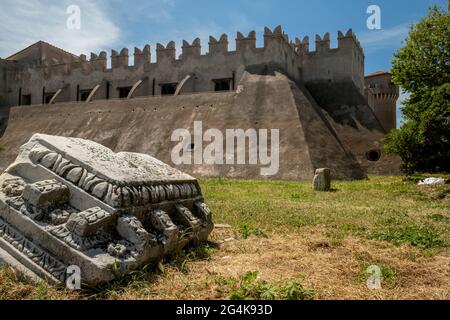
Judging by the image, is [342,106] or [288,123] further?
[342,106]

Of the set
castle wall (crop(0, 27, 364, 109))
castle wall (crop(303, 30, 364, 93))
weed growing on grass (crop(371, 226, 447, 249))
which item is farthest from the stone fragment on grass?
castle wall (crop(303, 30, 364, 93))

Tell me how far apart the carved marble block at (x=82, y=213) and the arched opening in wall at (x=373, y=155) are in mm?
24143

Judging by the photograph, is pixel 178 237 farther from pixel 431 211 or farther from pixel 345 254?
pixel 431 211

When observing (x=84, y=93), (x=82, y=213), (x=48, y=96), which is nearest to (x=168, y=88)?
(x=84, y=93)

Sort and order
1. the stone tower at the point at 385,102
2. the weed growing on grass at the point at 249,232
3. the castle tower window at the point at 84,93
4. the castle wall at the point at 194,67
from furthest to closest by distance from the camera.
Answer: the stone tower at the point at 385,102 → the castle tower window at the point at 84,93 → the castle wall at the point at 194,67 → the weed growing on grass at the point at 249,232

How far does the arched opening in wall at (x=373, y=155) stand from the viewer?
26941 mm

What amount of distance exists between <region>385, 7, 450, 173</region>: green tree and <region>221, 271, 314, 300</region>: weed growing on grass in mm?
14338

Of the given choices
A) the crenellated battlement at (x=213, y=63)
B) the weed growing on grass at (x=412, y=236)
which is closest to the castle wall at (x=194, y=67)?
the crenellated battlement at (x=213, y=63)

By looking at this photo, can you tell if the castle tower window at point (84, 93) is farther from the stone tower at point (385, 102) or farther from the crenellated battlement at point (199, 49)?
the stone tower at point (385, 102)

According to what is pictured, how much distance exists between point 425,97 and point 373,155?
10124 mm

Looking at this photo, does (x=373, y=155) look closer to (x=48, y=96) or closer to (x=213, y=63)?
(x=213, y=63)

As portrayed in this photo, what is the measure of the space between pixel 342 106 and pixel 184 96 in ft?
39.5
